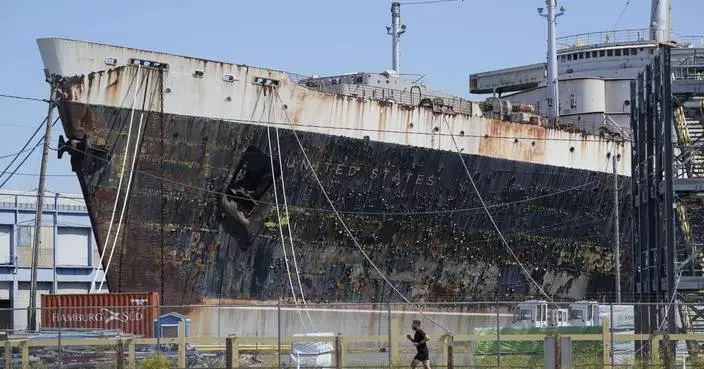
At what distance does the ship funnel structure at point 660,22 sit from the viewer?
1774 inches

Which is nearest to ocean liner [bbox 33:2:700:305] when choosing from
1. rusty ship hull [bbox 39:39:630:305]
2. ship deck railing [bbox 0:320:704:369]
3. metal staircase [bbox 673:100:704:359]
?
rusty ship hull [bbox 39:39:630:305]

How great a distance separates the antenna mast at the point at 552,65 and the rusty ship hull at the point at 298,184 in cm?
285

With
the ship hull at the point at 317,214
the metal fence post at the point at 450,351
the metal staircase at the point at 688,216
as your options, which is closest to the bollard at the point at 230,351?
the metal fence post at the point at 450,351

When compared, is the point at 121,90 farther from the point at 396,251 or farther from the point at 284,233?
the point at 396,251

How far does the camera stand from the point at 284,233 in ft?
108

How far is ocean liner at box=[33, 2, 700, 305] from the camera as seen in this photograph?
30.6m

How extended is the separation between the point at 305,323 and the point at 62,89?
8.65 meters


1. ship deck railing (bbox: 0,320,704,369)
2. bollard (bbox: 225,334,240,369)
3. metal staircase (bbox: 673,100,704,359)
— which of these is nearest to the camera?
bollard (bbox: 225,334,240,369)

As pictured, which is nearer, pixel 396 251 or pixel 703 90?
pixel 703 90

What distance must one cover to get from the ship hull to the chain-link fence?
0.83 m

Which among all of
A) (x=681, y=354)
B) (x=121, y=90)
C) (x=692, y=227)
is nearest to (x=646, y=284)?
(x=692, y=227)

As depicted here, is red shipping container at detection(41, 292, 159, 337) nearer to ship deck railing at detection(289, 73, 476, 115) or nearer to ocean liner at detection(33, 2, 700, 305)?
ocean liner at detection(33, 2, 700, 305)

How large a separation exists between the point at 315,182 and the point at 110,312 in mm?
7656

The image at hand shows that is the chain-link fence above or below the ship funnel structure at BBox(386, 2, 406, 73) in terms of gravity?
below
